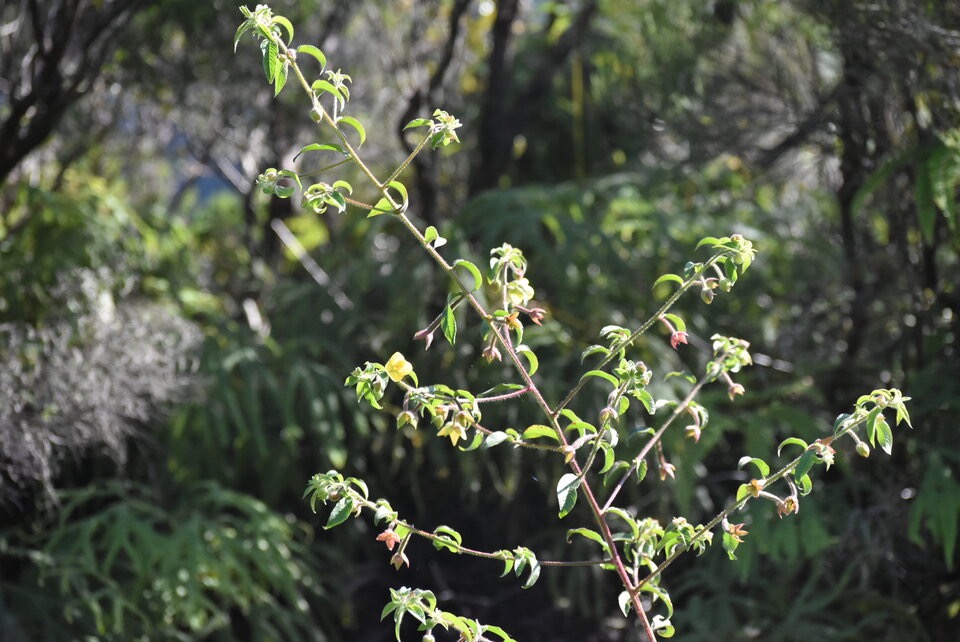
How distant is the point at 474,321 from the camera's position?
3568 mm

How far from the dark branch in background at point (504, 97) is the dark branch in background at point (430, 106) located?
314mm

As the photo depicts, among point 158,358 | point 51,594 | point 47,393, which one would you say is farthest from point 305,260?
point 51,594

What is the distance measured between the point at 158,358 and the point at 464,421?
73.1 inches

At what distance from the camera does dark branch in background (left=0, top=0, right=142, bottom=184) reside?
10.5 ft

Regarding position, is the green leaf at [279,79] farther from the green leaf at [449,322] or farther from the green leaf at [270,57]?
the green leaf at [449,322]

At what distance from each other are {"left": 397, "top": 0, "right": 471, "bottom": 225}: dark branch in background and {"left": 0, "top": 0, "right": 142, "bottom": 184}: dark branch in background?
91cm

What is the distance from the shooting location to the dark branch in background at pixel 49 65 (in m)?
3.20

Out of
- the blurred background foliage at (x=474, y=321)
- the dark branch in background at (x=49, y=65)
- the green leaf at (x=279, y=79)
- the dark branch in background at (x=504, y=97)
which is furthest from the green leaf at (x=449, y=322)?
the dark branch in background at (x=504, y=97)

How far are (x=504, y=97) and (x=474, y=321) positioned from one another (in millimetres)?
1005

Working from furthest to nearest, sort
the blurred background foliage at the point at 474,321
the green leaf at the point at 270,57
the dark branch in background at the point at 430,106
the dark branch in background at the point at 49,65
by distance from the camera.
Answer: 1. the dark branch in background at the point at 430,106
2. the dark branch in background at the point at 49,65
3. the blurred background foliage at the point at 474,321
4. the green leaf at the point at 270,57

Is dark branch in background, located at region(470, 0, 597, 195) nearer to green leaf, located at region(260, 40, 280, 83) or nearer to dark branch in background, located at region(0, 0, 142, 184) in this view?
dark branch in background, located at region(0, 0, 142, 184)

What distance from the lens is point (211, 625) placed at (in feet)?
9.34

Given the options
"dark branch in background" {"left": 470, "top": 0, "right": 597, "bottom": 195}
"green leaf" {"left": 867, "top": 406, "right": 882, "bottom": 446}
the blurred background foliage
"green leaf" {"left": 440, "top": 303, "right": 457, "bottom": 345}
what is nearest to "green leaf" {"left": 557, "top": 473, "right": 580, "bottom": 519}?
"green leaf" {"left": 440, "top": 303, "right": 457, "bottom": 345}

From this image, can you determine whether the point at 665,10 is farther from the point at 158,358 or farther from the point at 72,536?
the point at 72,536
